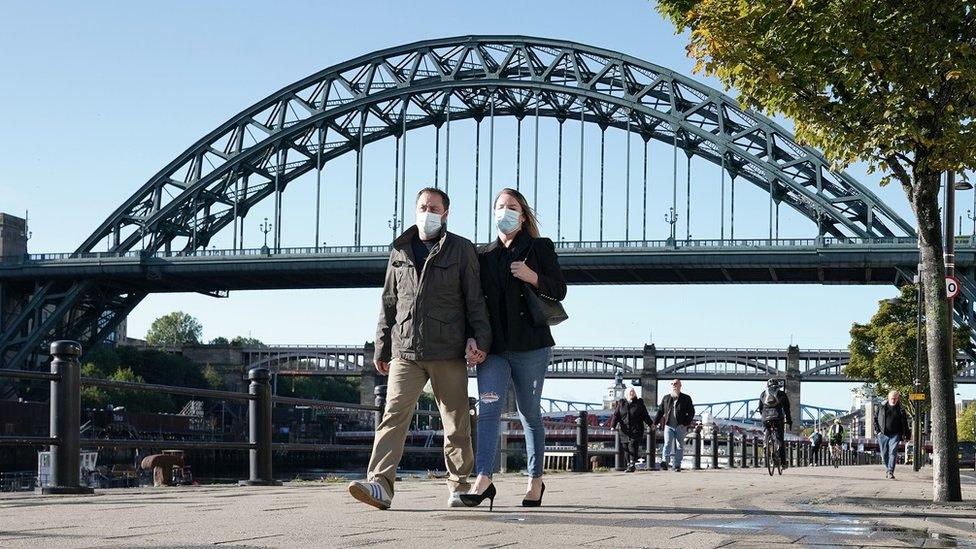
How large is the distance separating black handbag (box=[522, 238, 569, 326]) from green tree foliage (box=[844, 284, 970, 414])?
41948 mm

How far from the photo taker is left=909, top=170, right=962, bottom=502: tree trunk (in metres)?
11.8

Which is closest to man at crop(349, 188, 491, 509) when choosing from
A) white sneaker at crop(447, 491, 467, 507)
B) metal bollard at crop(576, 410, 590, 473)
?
white sneaker at crop(447, 491, 467, 507)

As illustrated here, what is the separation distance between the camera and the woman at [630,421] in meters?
23.6

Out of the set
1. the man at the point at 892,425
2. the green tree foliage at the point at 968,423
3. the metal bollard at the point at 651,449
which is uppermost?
the man at the point at 892,425

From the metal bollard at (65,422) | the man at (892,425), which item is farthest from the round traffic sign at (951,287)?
the man at (892,425)

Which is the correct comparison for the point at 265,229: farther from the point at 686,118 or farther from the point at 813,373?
the point at 813,373

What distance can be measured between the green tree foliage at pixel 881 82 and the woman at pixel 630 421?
38.6 ft

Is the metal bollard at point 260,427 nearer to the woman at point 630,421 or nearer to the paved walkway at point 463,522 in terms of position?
the paved walkway at point 463,522

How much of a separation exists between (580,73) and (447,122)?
919 centimetres

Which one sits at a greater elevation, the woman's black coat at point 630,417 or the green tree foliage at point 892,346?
the green tree foliage at point 892,346

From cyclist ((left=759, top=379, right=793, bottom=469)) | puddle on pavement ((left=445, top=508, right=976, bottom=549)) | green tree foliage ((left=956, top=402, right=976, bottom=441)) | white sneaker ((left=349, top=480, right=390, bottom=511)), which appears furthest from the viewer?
green tree foliage ((left=956, top=402, right=976, bottom=441))

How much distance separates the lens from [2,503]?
9.09 m

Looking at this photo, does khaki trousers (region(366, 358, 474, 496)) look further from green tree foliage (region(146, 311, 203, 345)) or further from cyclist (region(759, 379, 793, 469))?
green tree foliage (region(146, 311, 203, 345))

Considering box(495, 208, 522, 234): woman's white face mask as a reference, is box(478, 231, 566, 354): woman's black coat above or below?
below
